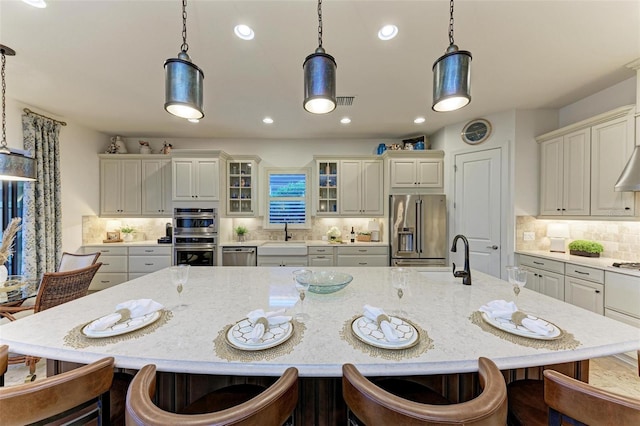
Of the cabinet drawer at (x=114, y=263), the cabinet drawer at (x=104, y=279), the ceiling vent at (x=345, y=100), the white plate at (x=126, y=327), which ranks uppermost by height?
the ceiling vent at (x=345, y=100)

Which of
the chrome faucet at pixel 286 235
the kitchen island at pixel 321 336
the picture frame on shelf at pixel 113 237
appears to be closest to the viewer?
the kitchen island at pixel 321 336

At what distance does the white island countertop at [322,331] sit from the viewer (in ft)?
2.91

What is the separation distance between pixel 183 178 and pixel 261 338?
Answer: 12.6ft

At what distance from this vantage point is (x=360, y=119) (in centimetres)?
373

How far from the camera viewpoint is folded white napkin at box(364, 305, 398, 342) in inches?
39.3

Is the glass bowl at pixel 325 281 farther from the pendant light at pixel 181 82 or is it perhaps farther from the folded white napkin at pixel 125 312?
the pendant light at pixel 181 82

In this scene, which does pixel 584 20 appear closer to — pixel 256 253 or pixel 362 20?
pixel 362 20

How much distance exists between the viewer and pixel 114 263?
3977mm

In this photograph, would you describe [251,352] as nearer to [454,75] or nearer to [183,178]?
[454,75]

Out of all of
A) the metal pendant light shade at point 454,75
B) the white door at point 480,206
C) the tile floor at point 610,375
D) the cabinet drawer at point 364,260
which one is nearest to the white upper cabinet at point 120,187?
the tile floor at point 610,375

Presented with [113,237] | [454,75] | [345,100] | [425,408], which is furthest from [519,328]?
[113,237]

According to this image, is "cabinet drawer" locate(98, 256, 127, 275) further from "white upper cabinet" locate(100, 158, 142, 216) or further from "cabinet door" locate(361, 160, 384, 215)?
"cabinet door" locate(361, 160, 384, 215)

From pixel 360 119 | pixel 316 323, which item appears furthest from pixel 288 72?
pixel 316 323

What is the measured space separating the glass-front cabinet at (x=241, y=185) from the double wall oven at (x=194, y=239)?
1.83 ft
